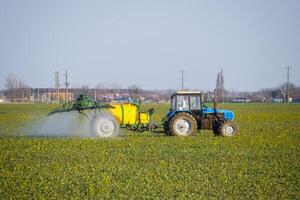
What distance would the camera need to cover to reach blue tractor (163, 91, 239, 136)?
75.5 feet

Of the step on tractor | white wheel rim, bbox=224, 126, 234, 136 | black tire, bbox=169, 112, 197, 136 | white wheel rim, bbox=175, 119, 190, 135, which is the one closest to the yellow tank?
A: the step on tractor

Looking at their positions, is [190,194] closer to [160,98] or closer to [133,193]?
[133,193]

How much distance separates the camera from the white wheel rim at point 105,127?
22.8 metres

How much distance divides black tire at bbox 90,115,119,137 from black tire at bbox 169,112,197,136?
2.49 m

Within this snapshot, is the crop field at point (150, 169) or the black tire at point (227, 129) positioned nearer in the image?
the crop field at point (150, 169)

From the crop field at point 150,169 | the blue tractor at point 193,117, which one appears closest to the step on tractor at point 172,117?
the blue tractor at point 193,117

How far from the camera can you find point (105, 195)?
432 inches

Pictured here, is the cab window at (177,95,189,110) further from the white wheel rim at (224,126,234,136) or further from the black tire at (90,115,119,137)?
the black tire at (90,115,119,137)

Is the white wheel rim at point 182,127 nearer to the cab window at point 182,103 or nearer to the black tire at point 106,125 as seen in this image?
the cab window at point 182,103

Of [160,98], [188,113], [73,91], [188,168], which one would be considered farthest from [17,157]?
[160,98]

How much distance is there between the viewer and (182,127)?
2302 centimetres

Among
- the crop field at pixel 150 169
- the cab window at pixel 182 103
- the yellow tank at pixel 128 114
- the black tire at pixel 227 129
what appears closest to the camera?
the crop field at pixel 150 169

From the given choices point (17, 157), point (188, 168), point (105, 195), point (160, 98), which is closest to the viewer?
point (105, 195)

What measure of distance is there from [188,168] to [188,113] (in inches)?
357
